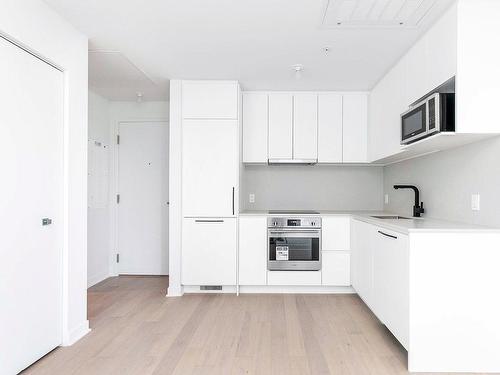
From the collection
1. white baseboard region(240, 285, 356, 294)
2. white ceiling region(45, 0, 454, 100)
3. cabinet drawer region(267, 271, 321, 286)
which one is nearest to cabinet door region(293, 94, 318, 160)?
white ceiling region(45, 0, 454, 100)

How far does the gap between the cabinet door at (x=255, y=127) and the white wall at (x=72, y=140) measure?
1909 millimetres

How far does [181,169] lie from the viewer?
13.2 feet

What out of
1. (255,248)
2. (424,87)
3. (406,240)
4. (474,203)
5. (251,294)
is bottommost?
(251,294)

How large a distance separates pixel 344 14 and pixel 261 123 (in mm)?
1982

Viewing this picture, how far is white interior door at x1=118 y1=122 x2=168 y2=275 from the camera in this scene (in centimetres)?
496

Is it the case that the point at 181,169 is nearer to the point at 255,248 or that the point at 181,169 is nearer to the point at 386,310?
the point at 255,248

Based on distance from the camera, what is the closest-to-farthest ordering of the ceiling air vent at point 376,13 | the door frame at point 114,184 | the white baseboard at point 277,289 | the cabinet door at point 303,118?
the ceiling air vent at point 376,13 < the white baseboard at point 277,289 < the cabinet door at point 303,118 < the door frame at point 114,184

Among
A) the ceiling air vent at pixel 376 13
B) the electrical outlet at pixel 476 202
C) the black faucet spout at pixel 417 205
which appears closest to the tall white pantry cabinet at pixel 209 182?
the ceiling air vent at pixel 376 13

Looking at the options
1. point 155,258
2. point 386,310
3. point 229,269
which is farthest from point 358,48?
point 155,258

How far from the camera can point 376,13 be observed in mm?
2488

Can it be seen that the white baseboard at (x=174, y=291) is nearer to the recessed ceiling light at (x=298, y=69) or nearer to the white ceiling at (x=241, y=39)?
the white ceiling at (x=241, y=39)

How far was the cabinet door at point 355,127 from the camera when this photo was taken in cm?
439

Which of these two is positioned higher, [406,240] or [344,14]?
[344,14]

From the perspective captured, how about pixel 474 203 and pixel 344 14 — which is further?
pixel 474 203
